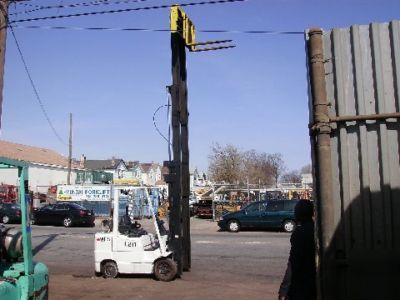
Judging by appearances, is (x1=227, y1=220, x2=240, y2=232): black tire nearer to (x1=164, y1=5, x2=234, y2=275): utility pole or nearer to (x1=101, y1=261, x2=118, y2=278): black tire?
(x1=164, y1=5, x2=234, y2=275): utility pole

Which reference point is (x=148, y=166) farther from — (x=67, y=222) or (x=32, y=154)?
(x=67, y=222)

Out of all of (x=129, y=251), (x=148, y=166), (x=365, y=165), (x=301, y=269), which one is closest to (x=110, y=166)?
(x=148, y=166)

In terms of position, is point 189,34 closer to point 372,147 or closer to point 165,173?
point 165,173

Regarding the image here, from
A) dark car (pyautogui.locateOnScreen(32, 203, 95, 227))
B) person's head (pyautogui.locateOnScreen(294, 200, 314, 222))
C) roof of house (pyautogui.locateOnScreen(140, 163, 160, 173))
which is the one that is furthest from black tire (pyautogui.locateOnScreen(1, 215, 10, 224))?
roof of house (pyautogui.locateOnScreen(140, 163, 160, 173))

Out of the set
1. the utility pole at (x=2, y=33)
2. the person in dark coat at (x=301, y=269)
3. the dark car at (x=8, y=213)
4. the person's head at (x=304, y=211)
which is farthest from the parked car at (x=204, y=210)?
the person in dark coat at (x=301, y=269)

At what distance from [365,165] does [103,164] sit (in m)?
88.0

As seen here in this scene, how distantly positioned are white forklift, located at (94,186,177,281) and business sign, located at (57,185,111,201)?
2627cm

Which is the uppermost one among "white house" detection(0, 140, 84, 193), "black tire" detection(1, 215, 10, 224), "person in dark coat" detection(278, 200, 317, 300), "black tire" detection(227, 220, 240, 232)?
"white house" detection(0, 140, 84, 193)

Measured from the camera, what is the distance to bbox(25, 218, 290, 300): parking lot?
9789mm

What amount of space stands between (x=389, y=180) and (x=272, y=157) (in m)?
91.7

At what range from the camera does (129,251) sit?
11.5 m

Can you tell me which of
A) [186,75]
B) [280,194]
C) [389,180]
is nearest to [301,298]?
[389,180]

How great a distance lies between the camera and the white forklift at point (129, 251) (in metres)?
11.4

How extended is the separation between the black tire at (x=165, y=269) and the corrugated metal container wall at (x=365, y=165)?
7009mm
